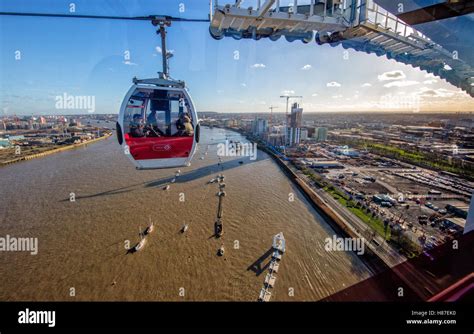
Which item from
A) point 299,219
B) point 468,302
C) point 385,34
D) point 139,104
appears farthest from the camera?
point 299,219

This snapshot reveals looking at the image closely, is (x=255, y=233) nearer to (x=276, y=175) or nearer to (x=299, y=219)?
(x=299, y=219)

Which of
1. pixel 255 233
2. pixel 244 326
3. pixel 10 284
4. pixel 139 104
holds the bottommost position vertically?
pixel 10 284

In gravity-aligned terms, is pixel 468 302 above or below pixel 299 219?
above

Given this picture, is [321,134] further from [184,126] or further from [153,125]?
[153,125]

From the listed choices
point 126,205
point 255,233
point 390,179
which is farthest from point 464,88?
point 390,179

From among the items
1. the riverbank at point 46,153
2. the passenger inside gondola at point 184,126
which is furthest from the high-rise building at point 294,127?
the riverbank at point 46,153

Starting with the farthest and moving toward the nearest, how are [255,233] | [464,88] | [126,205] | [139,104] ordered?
1. [126,205]
2. [255,233]
3. [464,88]
4. [139,104]

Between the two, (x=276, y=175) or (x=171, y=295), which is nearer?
(x=171, y=295)
